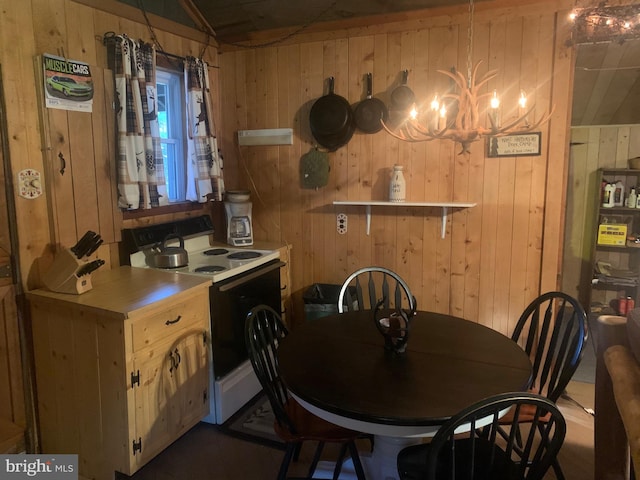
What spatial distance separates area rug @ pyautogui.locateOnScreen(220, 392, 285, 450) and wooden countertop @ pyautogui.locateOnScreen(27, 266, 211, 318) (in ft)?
2.72

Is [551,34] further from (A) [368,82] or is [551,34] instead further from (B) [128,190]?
(B) [128,190]

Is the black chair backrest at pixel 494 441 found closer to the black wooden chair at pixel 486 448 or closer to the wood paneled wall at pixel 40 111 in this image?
the black wooden chair at pixel 486 448

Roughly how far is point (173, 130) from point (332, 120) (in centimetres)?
109

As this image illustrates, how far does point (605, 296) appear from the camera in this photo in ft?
14.7

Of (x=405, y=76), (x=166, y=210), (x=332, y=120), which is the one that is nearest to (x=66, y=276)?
(x=166, y=210)

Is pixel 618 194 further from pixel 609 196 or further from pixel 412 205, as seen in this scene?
pixel 412 205

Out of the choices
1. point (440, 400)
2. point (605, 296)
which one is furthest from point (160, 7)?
point (605, 296)

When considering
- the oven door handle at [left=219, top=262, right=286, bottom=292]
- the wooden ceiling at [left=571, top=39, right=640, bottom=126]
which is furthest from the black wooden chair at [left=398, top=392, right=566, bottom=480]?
the wooden ceiling at [left=571, top=39, right=640, bottom=126]

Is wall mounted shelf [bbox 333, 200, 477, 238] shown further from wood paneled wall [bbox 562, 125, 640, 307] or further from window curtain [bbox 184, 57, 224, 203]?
wood paneled wall [bbox 562, 125, 640, 307]

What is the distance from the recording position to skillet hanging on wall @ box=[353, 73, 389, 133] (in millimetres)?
3059

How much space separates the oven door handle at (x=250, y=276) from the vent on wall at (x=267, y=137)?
90 centimetres

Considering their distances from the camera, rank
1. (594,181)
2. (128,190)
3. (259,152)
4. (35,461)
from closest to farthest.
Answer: (35,461), (128,190), (259,152), (594,181)

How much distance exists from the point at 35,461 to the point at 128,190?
1.41 m

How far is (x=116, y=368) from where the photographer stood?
205 centimetres
